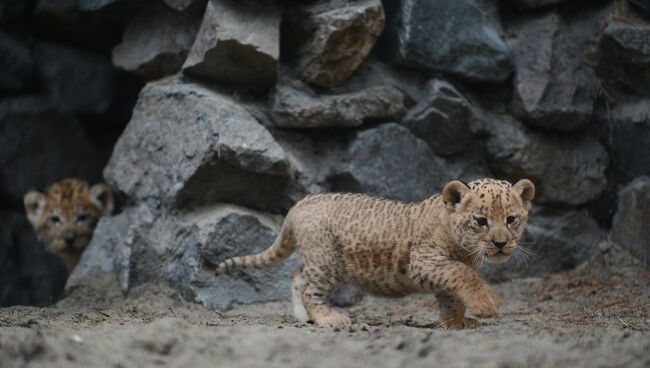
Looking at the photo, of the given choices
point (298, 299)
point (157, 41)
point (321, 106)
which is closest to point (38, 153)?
point (157, 41)

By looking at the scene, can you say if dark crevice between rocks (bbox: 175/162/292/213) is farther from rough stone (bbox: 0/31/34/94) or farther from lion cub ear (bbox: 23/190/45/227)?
rough stone (bbox: 0/31/34/94)

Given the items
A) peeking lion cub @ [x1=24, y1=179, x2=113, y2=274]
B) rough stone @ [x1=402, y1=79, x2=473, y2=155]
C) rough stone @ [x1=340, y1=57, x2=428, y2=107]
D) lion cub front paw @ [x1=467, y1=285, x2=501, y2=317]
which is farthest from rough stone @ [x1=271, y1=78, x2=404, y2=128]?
peeking lion cub @ [x1=24, y1=179, x2=113, y2=274]

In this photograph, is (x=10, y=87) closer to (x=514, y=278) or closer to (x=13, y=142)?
(x=13, y=142)

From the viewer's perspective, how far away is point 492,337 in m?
5.13

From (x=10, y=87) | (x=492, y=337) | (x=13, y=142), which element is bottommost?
(x=492, y=337)

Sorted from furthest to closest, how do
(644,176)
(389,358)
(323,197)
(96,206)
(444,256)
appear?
1. (96,206)
2. (644,176)
3. (323,197)
4. (444,256)
5. (389,358)

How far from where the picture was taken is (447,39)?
8820 millimetres

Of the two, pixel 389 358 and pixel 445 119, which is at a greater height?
pixel 445 119

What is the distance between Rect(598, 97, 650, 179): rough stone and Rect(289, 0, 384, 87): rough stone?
8.61 feet

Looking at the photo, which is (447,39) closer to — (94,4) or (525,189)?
(525,189)

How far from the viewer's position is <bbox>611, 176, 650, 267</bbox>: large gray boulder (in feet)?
28.6

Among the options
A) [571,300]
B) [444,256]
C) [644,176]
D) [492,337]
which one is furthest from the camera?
[644,176]

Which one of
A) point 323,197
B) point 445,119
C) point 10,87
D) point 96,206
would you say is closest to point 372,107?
point 445,119

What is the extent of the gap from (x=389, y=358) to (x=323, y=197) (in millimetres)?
3088
